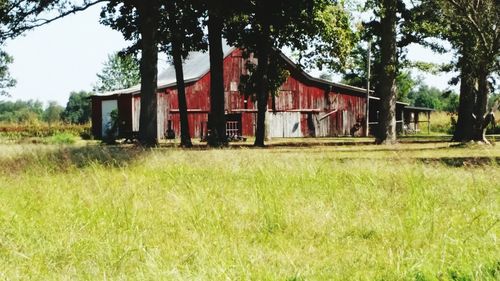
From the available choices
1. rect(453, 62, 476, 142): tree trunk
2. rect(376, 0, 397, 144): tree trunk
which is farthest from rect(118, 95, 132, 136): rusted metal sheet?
rect(453, 62, 476, 142): tree trunk

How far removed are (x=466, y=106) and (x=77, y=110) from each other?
388 feet

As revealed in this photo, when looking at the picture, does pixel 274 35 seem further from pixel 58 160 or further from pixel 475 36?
pixel 58 160

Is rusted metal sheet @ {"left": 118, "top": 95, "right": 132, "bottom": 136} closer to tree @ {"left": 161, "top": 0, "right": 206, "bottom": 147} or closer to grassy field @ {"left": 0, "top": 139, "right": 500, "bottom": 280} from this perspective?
tree @ {"left": 161, "top": 0, "right": 206, "bottom": 147}

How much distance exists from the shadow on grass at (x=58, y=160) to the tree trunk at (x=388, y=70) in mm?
18662

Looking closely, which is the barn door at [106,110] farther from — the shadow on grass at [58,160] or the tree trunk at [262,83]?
the shadow on grass at [58,160]

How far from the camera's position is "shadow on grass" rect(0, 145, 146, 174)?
11625 millimetres

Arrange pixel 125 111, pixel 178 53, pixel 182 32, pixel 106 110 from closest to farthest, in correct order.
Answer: pixel 182 32
pixel 178 53
pixel 125 111
pixel 106 110

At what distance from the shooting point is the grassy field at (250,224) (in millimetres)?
4965

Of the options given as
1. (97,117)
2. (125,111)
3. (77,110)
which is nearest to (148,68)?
(125,111)

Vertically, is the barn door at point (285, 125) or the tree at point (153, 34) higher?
the tree at point (153, 34)

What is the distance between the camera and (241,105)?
159 feet

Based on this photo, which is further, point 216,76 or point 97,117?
point 97,117

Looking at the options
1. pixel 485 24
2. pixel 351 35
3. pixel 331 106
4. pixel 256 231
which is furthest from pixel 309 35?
pixel 256 231

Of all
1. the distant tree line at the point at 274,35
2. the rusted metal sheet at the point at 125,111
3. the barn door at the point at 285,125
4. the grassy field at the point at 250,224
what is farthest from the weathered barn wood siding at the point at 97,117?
the grassy field at the point at 250,224
